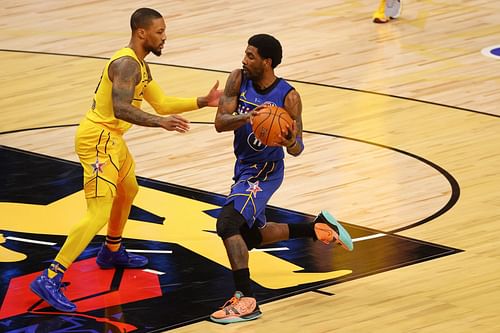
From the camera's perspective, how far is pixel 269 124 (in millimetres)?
7754

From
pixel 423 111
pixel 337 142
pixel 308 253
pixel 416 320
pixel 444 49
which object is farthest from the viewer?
pixel 444 49

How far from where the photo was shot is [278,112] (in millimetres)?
7875

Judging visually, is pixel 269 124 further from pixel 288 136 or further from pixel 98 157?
pixel 98 157

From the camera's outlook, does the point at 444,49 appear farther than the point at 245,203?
Yes

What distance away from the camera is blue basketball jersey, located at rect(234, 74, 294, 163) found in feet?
26.8

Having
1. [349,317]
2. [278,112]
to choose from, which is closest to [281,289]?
[349,317]

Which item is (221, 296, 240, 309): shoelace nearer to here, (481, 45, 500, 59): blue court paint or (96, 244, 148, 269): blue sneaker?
(96, 244, 148, 269): blue sneaker

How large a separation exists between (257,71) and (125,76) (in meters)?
0.89

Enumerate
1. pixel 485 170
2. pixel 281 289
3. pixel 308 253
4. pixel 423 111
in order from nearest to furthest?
pixel 281 289 → pixel 308 253 → pixel 485 170 → pixel 423 111

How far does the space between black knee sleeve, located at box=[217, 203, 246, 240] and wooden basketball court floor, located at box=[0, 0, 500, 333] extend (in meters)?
0.55

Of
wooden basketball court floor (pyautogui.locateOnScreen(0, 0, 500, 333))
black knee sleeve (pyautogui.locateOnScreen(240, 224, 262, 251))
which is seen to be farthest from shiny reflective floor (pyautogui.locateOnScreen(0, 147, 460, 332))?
black knee sleeve (pyautogui.locateOnScreen(240, 224, 262, 251))

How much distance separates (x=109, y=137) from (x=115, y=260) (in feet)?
3.34

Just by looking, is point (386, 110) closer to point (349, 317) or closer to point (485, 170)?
point (485, 170)

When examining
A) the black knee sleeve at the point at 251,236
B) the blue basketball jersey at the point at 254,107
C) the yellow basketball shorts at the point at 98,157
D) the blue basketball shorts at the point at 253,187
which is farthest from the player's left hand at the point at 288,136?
the yellow basketball shorts at the point at 98,157
